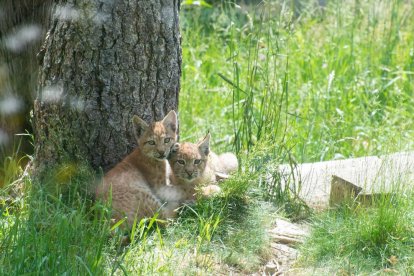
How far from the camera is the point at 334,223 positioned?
228 inches

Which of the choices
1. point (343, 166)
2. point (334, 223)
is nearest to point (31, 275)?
point (334, 223)

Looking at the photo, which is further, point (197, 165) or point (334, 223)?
point (197, 165)

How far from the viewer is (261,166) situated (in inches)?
247

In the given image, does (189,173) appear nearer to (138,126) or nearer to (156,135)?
(156,135)

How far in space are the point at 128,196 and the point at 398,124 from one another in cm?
379

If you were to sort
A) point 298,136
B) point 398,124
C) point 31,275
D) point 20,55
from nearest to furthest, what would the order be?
point 31,275
point 20,55
point 298,136
point 398,124

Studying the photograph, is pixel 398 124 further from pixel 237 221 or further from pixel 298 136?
pixel 237 221

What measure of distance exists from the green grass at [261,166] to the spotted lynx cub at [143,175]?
166mm

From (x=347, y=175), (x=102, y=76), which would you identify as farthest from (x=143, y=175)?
(x=347, y=175)

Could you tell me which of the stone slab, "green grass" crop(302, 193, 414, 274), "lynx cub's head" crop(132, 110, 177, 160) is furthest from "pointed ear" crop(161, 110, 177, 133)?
"green grass" crop(302, 193, 414, 274)

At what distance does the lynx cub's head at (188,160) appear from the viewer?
629cm

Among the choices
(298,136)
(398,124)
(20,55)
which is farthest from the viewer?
(398,124)

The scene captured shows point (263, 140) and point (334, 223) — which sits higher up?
point (263, 140)

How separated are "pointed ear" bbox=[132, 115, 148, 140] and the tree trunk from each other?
0.13m
